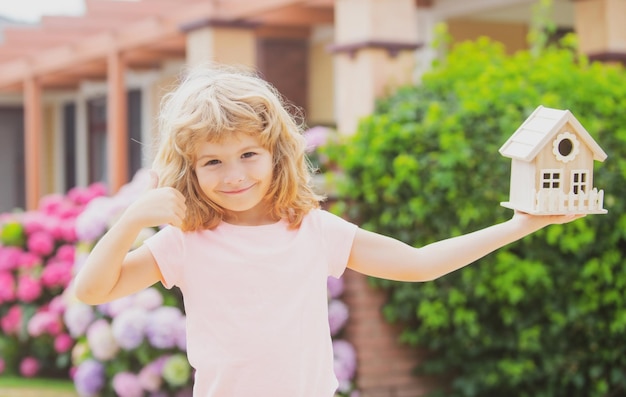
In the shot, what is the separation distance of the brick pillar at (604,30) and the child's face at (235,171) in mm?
5353

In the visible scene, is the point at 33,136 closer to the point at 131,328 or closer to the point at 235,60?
the point at 235,60

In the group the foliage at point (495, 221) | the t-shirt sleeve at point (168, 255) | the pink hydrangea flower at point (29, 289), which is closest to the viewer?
the t-shirt sleeve at point (168, 255)

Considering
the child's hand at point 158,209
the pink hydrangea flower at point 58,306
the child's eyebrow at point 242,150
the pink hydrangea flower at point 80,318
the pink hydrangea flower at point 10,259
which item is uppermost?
the child's eyebrow at point 242,150

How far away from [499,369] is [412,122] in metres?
1.54

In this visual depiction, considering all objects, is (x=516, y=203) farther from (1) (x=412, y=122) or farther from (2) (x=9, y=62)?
(2) (x=9, y=62)

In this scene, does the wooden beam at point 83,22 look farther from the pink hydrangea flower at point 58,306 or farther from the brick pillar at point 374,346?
the brick pillar at point 374,346

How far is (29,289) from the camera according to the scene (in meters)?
8.05

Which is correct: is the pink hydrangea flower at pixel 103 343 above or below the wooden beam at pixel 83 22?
below

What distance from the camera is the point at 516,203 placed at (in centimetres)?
248

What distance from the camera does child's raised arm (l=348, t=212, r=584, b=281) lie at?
2434 mm

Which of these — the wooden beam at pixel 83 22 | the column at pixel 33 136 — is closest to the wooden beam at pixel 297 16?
the wooden beam at pixel 83 22

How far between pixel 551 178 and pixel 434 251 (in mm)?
347

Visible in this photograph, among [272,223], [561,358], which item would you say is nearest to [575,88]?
[561,358]

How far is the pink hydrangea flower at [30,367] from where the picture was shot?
8352 mm
